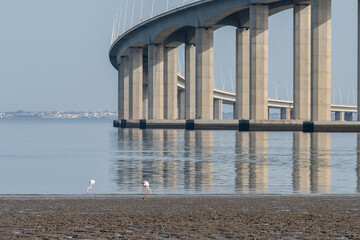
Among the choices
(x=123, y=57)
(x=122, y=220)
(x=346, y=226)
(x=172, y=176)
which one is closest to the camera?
(x=346, y=226)

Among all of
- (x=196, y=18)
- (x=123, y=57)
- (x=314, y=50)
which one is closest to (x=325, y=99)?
(x=314, y=50)

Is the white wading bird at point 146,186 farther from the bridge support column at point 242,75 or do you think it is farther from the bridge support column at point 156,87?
the bridge support column at point 156,87

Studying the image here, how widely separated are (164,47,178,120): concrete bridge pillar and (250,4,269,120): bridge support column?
130 feet

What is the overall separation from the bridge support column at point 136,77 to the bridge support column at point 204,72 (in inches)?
1316

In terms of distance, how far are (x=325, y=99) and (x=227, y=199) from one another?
200ft

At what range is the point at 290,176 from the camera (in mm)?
31250

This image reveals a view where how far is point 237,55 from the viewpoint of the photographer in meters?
108

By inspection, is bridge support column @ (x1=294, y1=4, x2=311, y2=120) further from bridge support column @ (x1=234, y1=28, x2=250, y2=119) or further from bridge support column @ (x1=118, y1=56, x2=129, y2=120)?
bridge support column @ (x1=118, y1=56, x2=129, y2=120)

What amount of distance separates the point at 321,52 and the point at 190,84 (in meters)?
40.3

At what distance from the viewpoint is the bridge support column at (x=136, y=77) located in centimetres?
13812

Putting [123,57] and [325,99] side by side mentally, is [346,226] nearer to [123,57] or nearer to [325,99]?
[325,99]

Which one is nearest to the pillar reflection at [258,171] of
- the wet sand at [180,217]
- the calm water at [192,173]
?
the calm water at [192,173]

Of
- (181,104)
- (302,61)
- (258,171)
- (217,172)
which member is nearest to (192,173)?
(217,172)

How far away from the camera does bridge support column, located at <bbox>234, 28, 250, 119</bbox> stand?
325ft
